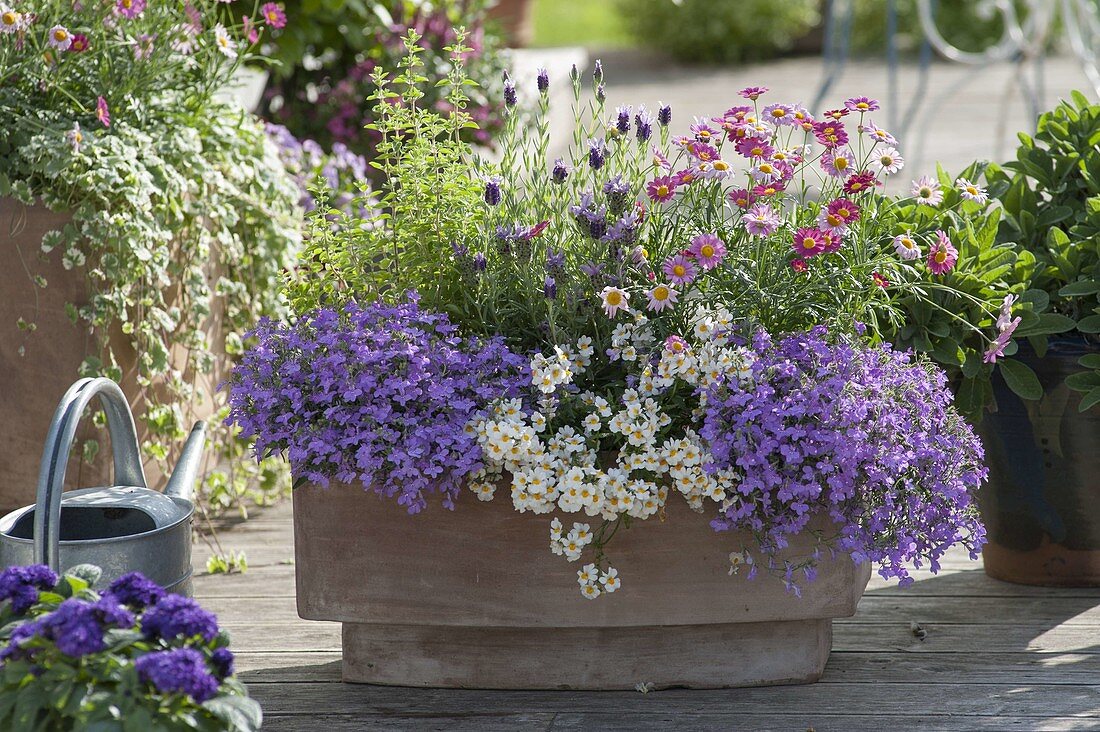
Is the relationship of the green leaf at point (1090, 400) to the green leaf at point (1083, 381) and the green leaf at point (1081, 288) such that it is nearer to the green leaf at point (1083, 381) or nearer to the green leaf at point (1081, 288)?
the green leaf at point (1083, 381)

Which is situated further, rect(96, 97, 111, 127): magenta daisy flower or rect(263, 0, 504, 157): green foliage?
rect(263, 0, 504, 157): green foliage

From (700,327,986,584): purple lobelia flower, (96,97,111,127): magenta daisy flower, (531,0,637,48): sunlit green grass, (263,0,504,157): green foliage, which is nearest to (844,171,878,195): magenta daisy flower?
(700,327,986,584): purple lobelia flower

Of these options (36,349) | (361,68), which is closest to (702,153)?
(36,349)

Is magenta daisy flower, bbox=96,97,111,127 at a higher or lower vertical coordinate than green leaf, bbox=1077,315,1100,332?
Answer: higher

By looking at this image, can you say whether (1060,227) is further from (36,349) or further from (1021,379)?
(36,349)

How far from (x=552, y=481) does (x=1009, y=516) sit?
1017mm

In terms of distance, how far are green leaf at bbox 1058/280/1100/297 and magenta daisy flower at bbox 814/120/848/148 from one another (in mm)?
511

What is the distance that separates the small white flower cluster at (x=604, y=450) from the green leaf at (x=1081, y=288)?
645 mm

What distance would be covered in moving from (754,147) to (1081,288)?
0.65 metres

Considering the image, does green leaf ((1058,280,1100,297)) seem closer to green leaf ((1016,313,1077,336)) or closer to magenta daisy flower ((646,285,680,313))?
green leaf ((1016,313,1077,336))

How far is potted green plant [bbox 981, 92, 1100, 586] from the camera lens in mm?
2100

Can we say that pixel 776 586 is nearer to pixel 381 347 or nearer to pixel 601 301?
pixel 601 301

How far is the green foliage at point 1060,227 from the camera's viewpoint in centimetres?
208

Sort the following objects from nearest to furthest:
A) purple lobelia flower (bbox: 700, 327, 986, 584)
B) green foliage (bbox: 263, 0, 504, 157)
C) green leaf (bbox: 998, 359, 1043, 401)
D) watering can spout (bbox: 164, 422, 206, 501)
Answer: purple lobelia flower (bbox: 700, 327, 986, 584) < watering can spout (bbox: 164, 422, 206, 501) < green leaf (bbox: 998, 359, 1043, 401) < green foliage (bbox: 263, 0, 504, 157)
